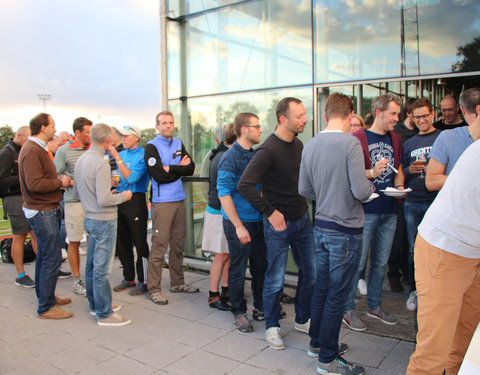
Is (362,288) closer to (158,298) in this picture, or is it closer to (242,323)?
(242,323)

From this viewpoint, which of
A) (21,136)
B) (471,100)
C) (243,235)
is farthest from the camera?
(21,136)

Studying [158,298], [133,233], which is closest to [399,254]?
[158,298]

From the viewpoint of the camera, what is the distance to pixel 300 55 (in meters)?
5.50

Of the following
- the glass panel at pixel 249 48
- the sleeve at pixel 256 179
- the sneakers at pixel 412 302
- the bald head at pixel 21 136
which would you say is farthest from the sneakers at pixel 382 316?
the bald head at pixel 21 136

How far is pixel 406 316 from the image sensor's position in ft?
14.3

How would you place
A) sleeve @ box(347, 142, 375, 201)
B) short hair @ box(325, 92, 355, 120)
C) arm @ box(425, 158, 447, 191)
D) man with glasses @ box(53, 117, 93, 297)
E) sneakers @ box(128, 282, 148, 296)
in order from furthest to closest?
man with glasses @ box(53, 117, 93, 297)
sneakers @ box(128, 282, 148, 296)
arm @ box(425, 158, 447, 191)
short hair @ box(325, 92, 355, 120)
sleeve @ box(347, 142, 375, 201)

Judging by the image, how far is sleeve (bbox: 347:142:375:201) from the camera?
2934 mm

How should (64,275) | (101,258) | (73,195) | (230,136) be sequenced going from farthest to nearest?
1. (64,275)
2. (73,195)
3. (230,136)
4. (101,258)

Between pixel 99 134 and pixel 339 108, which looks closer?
pixel 339 108

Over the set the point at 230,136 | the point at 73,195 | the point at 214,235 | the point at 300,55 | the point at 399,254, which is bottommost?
the point at 399,254

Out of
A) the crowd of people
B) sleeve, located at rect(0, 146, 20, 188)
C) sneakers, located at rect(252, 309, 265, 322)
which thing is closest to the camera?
the crowd of people

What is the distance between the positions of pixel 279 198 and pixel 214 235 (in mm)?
1309

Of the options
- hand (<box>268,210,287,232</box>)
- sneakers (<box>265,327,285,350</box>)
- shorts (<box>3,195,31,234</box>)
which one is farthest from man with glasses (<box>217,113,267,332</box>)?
shorts (<box>3,195,31,234</box>)

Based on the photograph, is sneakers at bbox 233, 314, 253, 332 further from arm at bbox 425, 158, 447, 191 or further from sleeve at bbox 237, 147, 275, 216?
arm at bbox 425, 158, 447, 191
